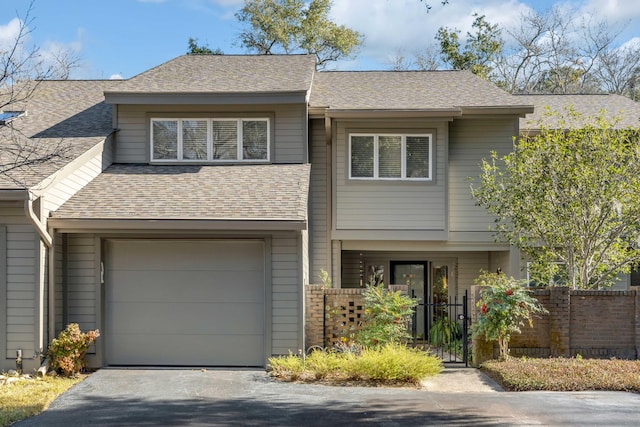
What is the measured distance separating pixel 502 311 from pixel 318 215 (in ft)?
17.0

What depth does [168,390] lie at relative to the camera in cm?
1023

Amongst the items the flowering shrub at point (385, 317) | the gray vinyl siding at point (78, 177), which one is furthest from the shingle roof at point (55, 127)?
the flowering shrub at point (385, 317)

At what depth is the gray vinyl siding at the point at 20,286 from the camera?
11500 mm

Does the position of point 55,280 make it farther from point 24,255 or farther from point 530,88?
point 530,88

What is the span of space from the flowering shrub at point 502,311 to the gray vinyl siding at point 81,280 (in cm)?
663

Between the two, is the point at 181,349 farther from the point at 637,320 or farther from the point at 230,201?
the point at 637,320

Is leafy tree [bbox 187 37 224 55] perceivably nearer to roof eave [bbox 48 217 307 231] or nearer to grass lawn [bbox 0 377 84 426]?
roof eave [bbox 48 217 307 231]

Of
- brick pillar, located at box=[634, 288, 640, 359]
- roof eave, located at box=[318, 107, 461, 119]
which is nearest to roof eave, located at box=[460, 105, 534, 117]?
roof eave, located at box=[318, 107, 461, 119]

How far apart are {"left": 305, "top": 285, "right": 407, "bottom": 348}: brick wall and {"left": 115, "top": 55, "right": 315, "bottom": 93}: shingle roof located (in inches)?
171

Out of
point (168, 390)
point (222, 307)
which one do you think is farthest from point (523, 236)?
point (168, 390)

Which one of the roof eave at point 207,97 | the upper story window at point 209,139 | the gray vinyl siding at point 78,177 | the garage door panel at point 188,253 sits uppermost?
the roof eave at point 207,97

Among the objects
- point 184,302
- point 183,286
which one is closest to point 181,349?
point 184,302

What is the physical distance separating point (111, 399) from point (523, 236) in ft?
27.9

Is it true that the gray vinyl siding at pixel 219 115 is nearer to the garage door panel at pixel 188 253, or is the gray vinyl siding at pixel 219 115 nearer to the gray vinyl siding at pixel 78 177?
the gray vinyl siding at pixel 78 177
